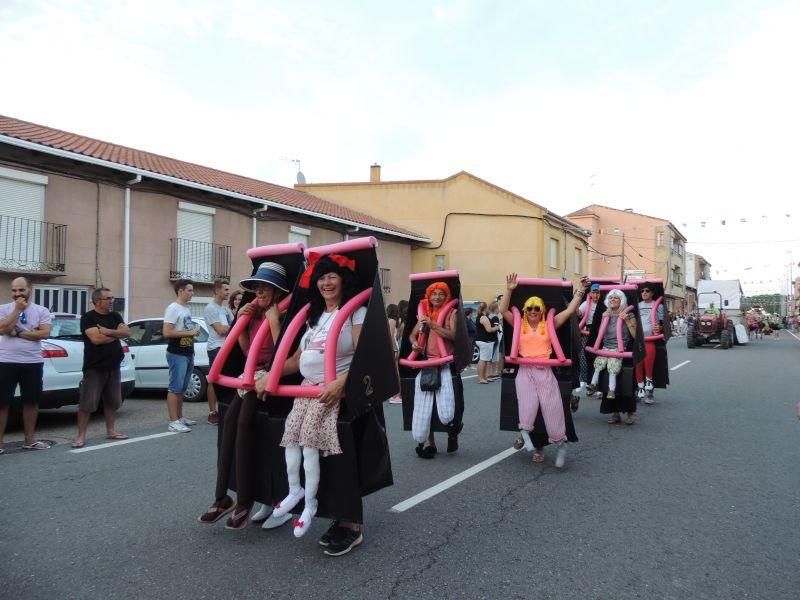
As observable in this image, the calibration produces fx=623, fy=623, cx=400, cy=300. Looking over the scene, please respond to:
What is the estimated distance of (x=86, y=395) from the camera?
271 inches

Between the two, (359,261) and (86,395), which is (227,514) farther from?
(86,395)

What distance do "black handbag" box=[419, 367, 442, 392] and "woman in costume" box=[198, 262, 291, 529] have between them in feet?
7.15

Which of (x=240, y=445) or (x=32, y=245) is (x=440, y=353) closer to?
(x=240, y=445)

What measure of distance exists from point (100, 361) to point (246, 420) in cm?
392

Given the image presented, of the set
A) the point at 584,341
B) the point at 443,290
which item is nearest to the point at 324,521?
the point at 443,290

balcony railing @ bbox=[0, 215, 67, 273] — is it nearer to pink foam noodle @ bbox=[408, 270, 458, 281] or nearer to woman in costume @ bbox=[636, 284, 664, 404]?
pink foam noodle @ bbox=[408, 270, 458, 281]

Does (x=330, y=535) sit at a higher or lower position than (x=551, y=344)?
lower

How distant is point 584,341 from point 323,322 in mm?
6280

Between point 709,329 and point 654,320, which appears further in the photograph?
point 709,329

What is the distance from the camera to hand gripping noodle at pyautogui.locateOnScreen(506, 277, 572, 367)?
5.79 metres

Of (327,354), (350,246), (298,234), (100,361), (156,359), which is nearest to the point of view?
(327,354)

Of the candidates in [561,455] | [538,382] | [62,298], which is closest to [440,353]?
[538,382]

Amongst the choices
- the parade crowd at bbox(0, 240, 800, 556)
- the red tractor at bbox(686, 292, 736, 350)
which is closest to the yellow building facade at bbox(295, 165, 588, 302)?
the red tractor at bbox(686, 292, 736, 350)

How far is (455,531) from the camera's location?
4.16 meters
